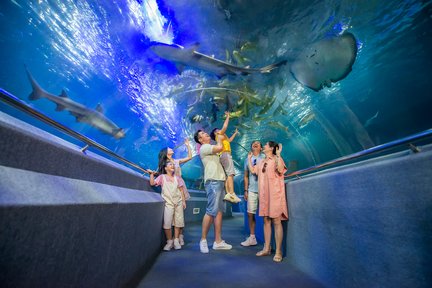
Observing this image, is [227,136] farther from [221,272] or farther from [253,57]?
[221,272]

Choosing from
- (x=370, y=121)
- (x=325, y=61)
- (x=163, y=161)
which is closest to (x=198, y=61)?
(x=163, y=161)

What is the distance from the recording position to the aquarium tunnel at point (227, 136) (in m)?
1.22

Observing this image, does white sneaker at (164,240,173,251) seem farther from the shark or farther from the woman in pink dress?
the shark

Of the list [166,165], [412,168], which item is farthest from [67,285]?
[166,165]

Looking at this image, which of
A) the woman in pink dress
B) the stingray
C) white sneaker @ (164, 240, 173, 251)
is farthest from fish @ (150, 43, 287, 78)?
white sneaker @ (164, 240, 173, 251)

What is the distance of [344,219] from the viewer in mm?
2059

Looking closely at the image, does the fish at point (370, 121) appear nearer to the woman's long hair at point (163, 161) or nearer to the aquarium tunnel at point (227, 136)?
the aquarium tunnel at point (227, 136)

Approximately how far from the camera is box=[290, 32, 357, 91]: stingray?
8.54 metres

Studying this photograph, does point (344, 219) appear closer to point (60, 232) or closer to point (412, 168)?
point (412, 168)

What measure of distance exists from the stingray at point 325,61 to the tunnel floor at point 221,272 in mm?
8765

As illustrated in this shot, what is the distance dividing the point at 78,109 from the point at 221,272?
11719mm

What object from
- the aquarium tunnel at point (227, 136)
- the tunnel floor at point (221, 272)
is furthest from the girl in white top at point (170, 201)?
the tunnel floor at point (221, 272)

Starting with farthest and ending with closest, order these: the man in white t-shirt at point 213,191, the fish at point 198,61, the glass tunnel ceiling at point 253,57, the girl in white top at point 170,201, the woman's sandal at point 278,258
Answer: the fish at point 198,61, the glass tunnel ceiling at point 253,57, the girl in white top at point 170,201, the man in white t-shirt at point 213,191, the woman's sandal at point 278,258

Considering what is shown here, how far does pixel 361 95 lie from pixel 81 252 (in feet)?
64.6
